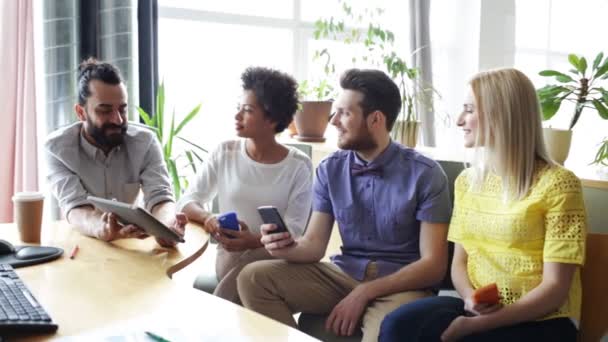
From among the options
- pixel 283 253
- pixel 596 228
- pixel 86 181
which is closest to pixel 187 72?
pixel 86 181

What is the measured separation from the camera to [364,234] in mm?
2002

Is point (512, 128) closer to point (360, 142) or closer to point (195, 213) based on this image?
point (360, 142)

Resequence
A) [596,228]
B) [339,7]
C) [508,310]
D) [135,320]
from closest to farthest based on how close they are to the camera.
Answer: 1. [135,320]
2. [508,310]
3. [596,228]
4. [339,7]

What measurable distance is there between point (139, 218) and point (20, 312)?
519 millimetres

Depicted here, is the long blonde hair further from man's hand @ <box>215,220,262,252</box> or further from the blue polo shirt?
man's hand @ <box>215,220,262,252</box>

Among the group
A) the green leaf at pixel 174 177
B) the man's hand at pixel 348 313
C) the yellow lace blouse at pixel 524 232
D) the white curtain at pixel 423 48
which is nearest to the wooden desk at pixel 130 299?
the man's hand at pixel 348 313

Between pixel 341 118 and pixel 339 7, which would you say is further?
pixel 339 7

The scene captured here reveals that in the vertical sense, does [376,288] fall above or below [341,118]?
below

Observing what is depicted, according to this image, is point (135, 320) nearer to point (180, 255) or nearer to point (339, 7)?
point (180, 255)

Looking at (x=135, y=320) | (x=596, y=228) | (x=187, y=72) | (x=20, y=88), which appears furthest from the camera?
(x=187, y=72)

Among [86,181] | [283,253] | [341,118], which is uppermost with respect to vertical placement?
[341,118]

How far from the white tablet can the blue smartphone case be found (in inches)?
12.3

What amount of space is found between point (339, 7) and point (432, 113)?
1.10m

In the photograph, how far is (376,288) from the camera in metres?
1.85
